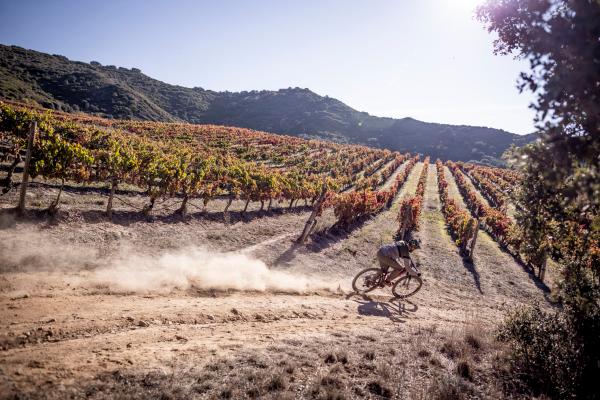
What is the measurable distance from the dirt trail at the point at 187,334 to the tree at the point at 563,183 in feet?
4.72

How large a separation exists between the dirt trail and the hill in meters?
90.3

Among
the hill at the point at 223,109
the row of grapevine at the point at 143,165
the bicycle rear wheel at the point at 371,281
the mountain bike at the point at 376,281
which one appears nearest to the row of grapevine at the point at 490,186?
the row of grapevine at the point at 143,165

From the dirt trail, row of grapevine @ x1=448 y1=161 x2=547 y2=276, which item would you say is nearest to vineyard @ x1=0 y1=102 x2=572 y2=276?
row of grapevine @ x1=448 y1=161 x2=547 y2=276

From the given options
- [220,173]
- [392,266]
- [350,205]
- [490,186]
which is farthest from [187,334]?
[490,186]

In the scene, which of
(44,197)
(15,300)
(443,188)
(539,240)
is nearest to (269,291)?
(15,300)

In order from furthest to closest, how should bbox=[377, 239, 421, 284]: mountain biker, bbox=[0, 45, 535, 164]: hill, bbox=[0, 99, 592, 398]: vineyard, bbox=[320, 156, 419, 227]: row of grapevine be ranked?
1. bbox=[0, 45, 535, 164]: hill
2. bbox=[320, 156, 419, 227]: row of grapevine
3. bbox=[377, 239, 421, 284]: mountain biker
4. bbox=[0, 99, 592, 398]: vineyard

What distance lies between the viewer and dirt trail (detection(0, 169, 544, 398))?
214 inches

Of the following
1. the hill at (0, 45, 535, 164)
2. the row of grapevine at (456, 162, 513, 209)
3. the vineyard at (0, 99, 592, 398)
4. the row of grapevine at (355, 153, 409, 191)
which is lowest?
the vineyard at (0, 99, 592, 398)

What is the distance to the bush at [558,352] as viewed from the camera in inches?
253

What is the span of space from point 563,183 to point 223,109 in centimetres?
18065

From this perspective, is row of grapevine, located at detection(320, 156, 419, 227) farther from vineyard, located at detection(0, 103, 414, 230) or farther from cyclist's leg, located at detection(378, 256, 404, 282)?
cyclist's leg, located at detection(378, 256, 404, 282)

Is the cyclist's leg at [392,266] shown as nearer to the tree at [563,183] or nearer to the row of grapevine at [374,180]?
the tree at [563,183]

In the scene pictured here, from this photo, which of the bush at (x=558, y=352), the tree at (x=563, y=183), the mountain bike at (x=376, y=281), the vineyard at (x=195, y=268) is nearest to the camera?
the tree at (x=563, y=183)

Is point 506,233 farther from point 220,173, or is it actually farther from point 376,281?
point 220,173
